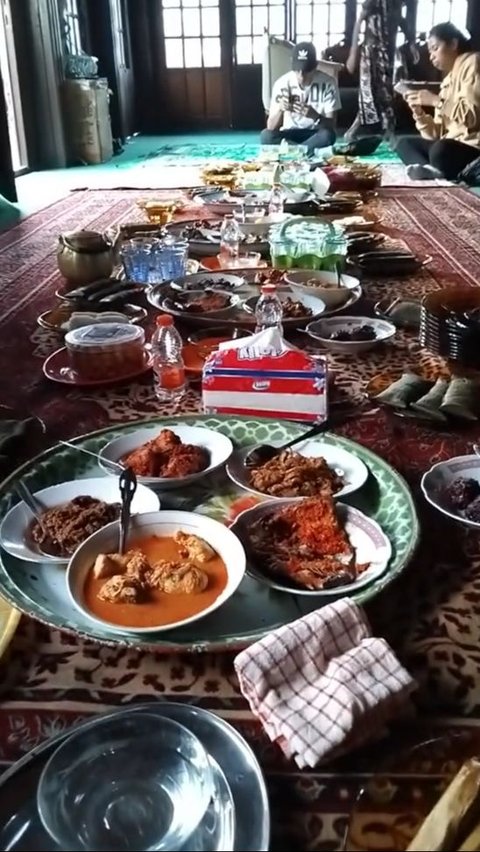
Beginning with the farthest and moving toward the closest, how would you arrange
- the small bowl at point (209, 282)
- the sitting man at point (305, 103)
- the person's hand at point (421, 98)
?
the sitting man at point (305, 103) → the person's hand at point (421, 98) → the small bowl at point (209, 282)

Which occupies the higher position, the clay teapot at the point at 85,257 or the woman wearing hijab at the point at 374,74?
the woman wearing hijab at the point at 374,74

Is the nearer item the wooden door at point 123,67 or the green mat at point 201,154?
the green mat at point 201,154

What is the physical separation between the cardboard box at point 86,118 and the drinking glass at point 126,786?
690 cm

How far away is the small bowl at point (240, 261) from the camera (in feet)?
6.47

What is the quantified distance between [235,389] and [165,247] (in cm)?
88

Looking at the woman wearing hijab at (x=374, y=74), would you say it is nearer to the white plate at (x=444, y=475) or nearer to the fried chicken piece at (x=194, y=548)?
the white plate at (x=444, y=475)

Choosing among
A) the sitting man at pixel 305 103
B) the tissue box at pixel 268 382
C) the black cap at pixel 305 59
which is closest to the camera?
the tissue box at pixel 268 382

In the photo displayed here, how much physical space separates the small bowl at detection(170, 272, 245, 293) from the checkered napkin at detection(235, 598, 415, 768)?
118 cm

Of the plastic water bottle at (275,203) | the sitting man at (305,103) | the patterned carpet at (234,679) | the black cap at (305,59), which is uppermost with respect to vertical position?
the black cap at (305,59)

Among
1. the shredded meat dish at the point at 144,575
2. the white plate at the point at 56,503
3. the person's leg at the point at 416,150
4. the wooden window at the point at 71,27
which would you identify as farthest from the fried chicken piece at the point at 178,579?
the wooden window at the point at 71,27

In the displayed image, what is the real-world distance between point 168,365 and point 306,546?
563 millimetres

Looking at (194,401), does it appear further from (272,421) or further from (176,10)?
(176,10)

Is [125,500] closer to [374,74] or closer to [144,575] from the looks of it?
[144,575]

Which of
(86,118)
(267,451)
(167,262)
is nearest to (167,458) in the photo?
(267,451)
